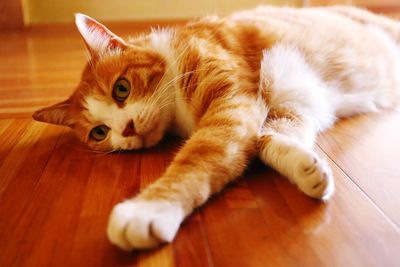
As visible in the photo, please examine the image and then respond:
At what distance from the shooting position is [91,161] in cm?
124

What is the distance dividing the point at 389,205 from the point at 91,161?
797 millimetres

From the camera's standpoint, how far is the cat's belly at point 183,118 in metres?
1.27

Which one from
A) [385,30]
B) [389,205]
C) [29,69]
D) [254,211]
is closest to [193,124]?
[254,211]

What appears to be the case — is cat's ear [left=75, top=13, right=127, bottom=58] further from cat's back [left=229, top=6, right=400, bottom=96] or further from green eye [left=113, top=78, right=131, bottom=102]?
cat's back [left=229, top=6, right=400, bottom=96]

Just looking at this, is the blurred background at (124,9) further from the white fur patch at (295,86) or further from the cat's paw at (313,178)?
the cat's paw at (313,178)

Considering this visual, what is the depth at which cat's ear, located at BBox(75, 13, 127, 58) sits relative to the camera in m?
1.31

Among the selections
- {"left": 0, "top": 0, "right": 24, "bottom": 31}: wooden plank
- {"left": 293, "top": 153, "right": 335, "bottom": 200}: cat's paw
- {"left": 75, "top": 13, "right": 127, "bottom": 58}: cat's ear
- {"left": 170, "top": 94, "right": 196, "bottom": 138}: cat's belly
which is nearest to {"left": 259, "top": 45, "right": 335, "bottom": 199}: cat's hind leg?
{"left": 293, "top": 153, "right": 335, "bottom": 200}: cat's paw

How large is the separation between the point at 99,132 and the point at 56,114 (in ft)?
0.65

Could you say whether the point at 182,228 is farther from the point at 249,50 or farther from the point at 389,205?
the point at 249,50

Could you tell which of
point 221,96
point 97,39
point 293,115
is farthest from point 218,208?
point 97,39

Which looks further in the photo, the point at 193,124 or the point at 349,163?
the point at 193,124

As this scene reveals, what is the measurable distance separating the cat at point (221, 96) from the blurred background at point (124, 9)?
2.41m

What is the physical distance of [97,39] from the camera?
1.33 meters

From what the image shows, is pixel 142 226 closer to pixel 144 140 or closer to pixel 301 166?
pixel 301 166
